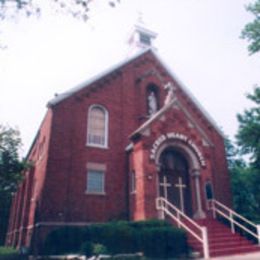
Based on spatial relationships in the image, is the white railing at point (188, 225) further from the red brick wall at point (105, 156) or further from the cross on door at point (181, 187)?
the cross on door at point (181, 187)

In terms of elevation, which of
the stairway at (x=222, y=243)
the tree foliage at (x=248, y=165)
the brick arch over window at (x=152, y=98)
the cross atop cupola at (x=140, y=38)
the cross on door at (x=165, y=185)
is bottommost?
the stairway at (x=222, y=243)

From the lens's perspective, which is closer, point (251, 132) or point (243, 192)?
point (251, 132)

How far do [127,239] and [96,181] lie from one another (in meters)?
5.74

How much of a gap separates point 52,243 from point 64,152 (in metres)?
5.10

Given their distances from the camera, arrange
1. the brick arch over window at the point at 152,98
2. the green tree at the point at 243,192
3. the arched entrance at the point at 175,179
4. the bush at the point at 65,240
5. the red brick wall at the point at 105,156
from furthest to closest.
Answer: the green tree at the point at 243,192
the brick arch over window at the point at 152,98
the arched entrance at the point at 175,179
the red brick wall at the point at 105,156
the bush at the point at 65,240

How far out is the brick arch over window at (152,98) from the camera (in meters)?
20.6

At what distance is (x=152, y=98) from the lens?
69.6ft

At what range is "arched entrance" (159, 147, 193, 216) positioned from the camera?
16.7 m

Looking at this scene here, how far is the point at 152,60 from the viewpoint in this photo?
22.4 m

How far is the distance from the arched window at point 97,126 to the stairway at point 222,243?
7.74 metres

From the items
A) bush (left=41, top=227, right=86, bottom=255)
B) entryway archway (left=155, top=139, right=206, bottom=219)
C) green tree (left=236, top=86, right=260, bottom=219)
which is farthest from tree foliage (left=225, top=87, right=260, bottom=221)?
bush (left=41, top=227, right=86, bottom=255)

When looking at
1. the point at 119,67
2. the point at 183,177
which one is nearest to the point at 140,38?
the point at 119,67

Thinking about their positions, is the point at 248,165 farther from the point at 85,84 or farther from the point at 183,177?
the point at 85,84

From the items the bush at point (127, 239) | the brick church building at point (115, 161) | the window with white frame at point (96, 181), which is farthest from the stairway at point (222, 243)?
the window with white frame at point (96, 181)
